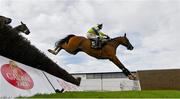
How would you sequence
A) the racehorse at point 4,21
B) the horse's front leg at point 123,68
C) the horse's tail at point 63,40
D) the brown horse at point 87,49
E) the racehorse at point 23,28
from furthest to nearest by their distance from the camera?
the racehorse at point 23,28 → the racehorse at point 4,21 → the horse's tail at point 63,40 → the horse's front leg at point 123,68 → the brown horse at point 87,49

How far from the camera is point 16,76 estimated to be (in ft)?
41.2

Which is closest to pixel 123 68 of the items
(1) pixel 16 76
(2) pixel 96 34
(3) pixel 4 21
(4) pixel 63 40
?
(2) pixel 96 34

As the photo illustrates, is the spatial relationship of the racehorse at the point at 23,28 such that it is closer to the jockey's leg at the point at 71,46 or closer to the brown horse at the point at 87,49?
the brown horse at the point at 87,49

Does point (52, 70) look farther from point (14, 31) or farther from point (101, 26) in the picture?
point (101, 26)

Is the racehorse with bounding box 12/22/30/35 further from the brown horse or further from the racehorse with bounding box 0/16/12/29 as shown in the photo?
the brown horse

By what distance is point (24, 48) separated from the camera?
48.8 feet

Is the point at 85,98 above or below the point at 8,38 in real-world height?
below

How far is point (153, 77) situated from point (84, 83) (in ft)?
42.0

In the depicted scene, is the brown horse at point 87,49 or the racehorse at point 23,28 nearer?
the brown horse at point 87,49

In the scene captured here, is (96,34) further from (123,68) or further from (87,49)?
(123,68)

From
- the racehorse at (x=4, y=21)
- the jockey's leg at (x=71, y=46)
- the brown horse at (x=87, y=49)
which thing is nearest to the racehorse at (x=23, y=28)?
the racehorse at (x=4, y=21)

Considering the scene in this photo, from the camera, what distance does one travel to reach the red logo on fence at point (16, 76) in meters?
11.9

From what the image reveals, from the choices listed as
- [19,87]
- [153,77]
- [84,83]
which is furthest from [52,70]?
[84,83]

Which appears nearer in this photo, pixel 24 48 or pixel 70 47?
pixel 70 47
